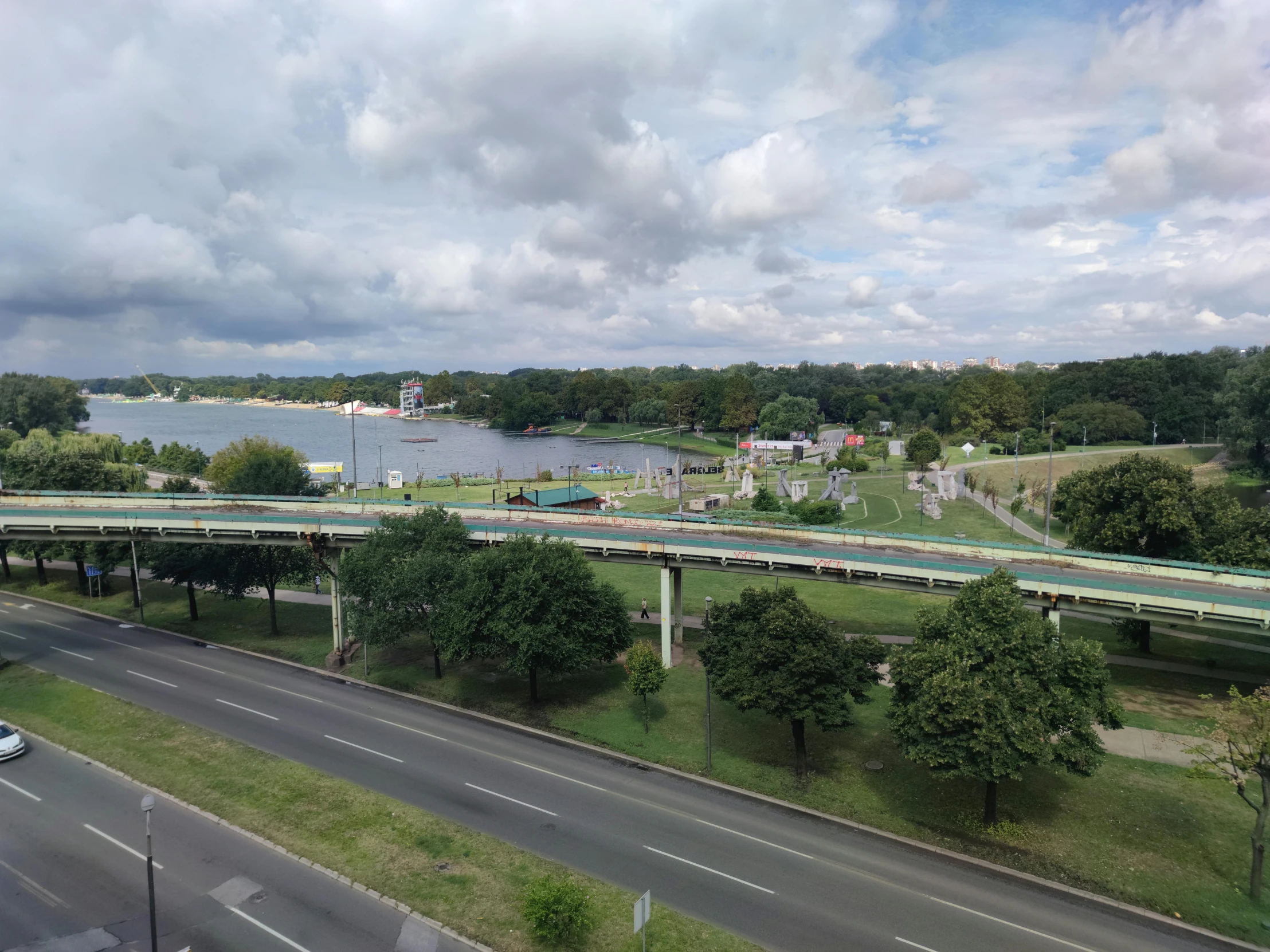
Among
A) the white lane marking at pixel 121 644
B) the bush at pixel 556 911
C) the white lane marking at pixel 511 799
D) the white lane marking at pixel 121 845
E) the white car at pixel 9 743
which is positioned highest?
the bush at pixel 556 911

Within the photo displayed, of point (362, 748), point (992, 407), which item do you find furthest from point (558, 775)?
point (992, 407)

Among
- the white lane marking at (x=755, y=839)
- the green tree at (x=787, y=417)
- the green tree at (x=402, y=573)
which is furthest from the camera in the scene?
the green tree at (x=787, y=417)

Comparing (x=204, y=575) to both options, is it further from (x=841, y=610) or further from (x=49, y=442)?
(x=49, y=442)

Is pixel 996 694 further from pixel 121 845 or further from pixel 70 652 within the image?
pixel 70 652

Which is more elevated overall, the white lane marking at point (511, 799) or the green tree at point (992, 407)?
the green tree at point (992, 407)

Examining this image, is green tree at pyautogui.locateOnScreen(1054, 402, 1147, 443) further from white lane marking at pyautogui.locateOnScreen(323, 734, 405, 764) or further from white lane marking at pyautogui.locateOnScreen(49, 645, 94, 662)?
white lane marking at pyautogui.locateOnScreen(49, 645, 94, 662)

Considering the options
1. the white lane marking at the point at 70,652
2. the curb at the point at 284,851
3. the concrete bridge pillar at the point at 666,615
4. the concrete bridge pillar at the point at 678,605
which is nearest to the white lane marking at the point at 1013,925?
the curb at the point at 284,851

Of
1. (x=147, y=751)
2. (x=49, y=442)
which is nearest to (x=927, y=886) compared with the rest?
(x=147, y=751)

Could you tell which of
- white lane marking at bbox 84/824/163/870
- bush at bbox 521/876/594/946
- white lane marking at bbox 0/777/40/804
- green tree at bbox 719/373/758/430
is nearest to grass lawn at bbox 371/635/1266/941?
bush at bbox 521/876/594/946

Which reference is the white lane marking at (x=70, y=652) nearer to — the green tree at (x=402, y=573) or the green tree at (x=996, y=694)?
the green tree at (x=402, y=573)
